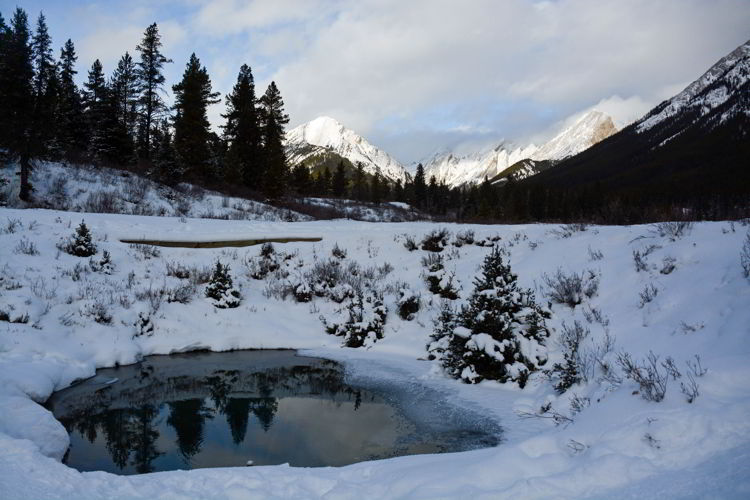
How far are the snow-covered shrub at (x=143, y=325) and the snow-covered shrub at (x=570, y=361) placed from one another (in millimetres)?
8531

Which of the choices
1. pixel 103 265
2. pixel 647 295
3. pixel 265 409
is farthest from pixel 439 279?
pixel 103 265

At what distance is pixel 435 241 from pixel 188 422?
10504 millimetres

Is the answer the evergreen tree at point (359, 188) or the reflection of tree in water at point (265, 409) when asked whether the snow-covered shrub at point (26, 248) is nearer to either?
the reflection of tree in water at point (265, 409)

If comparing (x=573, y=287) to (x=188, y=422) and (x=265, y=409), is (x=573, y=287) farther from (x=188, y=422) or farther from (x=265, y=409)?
(x=188, y=422)

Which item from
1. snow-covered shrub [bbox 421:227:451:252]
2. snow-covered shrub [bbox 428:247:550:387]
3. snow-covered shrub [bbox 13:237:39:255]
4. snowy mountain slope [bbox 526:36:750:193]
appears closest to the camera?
snow-covered shrub [bbox 428:247:550:387]

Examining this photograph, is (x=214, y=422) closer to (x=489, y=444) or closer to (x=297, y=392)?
(x=297, y=392)

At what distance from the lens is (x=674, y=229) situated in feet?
32.0

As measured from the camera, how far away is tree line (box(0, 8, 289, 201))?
20.0 meters

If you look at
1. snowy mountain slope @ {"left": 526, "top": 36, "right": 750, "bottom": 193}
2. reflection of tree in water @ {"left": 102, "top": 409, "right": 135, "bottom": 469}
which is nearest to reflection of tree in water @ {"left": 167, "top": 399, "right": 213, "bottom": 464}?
reflection of tree in water @ {"left": 102, "top": 409, "right": 135, "bottom": 469}

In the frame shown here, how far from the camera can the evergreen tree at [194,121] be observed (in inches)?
1224

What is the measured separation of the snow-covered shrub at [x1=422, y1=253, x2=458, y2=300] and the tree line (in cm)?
1771

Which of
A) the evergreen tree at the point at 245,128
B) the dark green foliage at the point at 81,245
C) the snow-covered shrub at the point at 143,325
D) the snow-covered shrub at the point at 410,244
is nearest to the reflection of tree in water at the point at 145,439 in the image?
the snow-covered shrub at the point at 143,325

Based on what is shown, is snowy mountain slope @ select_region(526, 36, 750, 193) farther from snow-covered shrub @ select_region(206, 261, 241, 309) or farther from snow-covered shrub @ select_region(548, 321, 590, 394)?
snow-covered shrub @ select_region(206, 261, 241, 309)

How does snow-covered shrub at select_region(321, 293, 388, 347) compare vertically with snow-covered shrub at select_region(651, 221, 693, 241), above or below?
below
